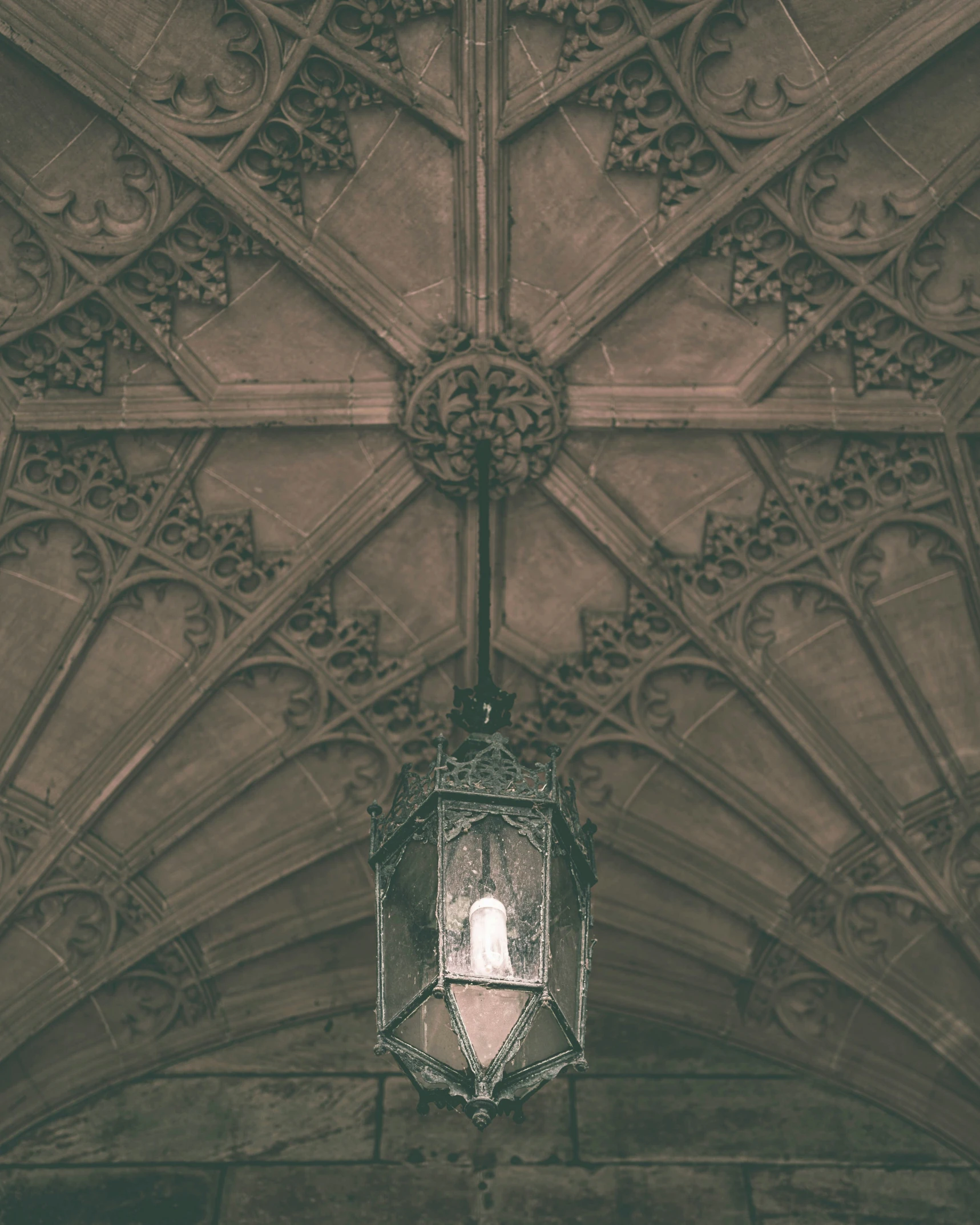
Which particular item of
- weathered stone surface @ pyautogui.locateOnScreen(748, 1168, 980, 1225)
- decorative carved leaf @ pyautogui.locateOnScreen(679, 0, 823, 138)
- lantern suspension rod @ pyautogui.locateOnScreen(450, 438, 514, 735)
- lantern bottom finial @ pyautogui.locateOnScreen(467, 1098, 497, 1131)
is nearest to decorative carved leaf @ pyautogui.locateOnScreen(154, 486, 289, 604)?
lantern suspension rod @ pyautogui.locateOnScreen(450, 438, 514, 735)

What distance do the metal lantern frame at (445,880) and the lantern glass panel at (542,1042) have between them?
0.07 feet

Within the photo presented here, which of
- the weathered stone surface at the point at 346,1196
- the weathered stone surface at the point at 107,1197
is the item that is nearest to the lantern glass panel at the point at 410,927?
the weathered stone surface at the point at 346,1196

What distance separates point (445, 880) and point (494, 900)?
0.76 ft

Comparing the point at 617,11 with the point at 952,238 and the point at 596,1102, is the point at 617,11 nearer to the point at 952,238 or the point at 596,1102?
the point at 952,238

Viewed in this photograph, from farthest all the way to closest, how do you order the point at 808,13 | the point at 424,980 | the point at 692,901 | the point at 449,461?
the point at 692,901 < the point at 449,461 < the point at 808,13 < the point at 424,980

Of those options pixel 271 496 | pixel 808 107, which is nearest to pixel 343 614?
pixel 271 496

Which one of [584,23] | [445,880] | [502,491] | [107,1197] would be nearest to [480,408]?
[502,491]

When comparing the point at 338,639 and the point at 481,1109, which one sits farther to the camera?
the point at 338,639

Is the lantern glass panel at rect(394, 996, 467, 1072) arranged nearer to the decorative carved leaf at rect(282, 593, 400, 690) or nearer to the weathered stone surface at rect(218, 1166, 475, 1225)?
the weathered stone surface at rect(218, 1166, 475, 1225)

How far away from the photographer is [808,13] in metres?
10.3

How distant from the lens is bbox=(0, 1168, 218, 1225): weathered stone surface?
10664 mm

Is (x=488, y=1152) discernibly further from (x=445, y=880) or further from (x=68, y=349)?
(x=68, y=349)

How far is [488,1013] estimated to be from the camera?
7.35 m

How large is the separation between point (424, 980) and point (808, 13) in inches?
241
